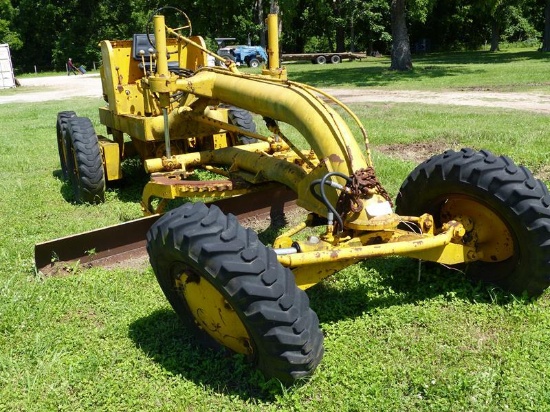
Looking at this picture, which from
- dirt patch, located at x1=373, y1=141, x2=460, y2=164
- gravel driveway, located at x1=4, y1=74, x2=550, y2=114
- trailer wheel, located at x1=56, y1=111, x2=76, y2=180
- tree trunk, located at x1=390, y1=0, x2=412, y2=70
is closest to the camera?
trailer wheel, located at x1=56, y1=111, x2=76, y2=180

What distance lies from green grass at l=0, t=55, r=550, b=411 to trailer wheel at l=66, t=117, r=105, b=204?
115 centimetres

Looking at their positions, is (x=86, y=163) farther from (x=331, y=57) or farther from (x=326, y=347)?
(x=331, y=57)

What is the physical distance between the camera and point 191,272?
3076mm

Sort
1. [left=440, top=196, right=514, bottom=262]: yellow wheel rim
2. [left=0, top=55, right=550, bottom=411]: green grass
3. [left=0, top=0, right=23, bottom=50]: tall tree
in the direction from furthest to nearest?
[left=0, top=0, right=23, bottom=50]: tall tree → [left=440, top=196, right=514, bottom=262]: yellow wheel rim → [left=0, top=55, right=550, bottom=411]: green grass

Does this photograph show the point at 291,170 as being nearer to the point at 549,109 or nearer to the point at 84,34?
the point at 549,109

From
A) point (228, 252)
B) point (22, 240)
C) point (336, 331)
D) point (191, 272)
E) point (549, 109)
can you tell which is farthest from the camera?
point (549, 109)

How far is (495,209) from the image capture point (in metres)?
3.51

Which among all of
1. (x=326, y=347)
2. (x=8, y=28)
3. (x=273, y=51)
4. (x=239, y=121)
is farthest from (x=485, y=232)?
(x=8, y=28)

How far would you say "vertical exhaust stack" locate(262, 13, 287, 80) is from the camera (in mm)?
4801

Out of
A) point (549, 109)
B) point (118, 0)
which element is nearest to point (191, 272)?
point (549, 109)

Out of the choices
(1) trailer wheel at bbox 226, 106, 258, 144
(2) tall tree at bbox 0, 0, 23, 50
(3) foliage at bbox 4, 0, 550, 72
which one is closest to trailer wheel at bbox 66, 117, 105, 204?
(1) trailer wheel at bbox 226, 106, 258, 144

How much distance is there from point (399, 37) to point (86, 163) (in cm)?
2055

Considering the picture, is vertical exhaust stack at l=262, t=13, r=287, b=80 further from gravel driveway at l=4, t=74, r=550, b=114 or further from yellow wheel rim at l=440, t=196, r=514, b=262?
gravel driveway at l=4, t=74, r=550, b=114

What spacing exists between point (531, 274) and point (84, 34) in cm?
5142
